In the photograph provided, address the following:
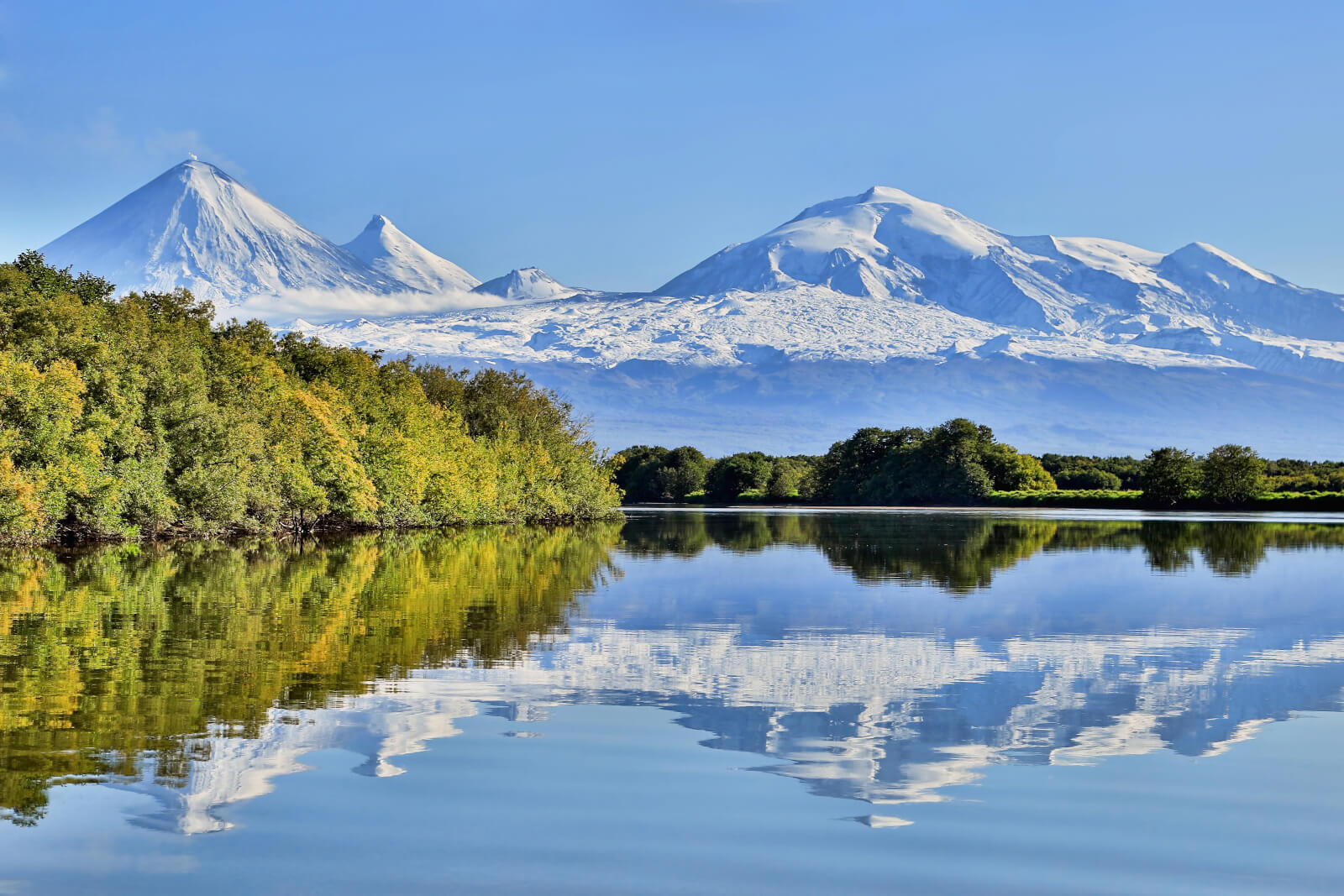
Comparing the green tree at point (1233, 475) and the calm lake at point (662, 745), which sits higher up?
the green tree at point (1233, 475)

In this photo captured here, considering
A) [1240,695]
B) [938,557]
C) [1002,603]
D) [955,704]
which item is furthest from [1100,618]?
[938,557]

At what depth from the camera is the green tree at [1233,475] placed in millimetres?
108125

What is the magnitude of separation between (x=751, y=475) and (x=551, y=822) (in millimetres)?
155805

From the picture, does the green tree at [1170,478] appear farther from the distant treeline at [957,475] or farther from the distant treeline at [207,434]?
the distant treeline at [207,434]

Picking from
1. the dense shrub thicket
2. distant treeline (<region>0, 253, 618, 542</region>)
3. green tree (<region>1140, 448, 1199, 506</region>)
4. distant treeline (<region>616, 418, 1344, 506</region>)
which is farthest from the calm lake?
green tree (<region>1140, 448, 1199, 506</region>)

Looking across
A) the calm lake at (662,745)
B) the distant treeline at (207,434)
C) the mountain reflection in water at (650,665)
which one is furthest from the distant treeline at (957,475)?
the calm lake at (662,745)

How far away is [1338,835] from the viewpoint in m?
8.16

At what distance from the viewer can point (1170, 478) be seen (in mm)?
112875

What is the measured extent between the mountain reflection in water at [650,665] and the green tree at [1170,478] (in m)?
84.6

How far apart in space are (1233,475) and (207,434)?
295ft

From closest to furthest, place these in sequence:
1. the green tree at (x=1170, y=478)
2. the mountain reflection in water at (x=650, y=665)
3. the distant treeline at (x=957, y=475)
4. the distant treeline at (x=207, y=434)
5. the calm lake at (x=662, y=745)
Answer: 1. the calm lake at (x=662, y=745)
2. the mountain reflection in water at (x=650, y=665)
3. the distant treeline at (x=207, y=434)
4. the green tree at (x=1170, y=478)
5. the distant treeline at (x=957, y=475)

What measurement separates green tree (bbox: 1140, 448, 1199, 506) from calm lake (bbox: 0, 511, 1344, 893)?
94.3 m

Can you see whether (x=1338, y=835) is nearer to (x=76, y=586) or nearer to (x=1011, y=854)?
(x=1011, y=854)

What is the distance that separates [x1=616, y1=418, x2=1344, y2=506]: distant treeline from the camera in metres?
113
